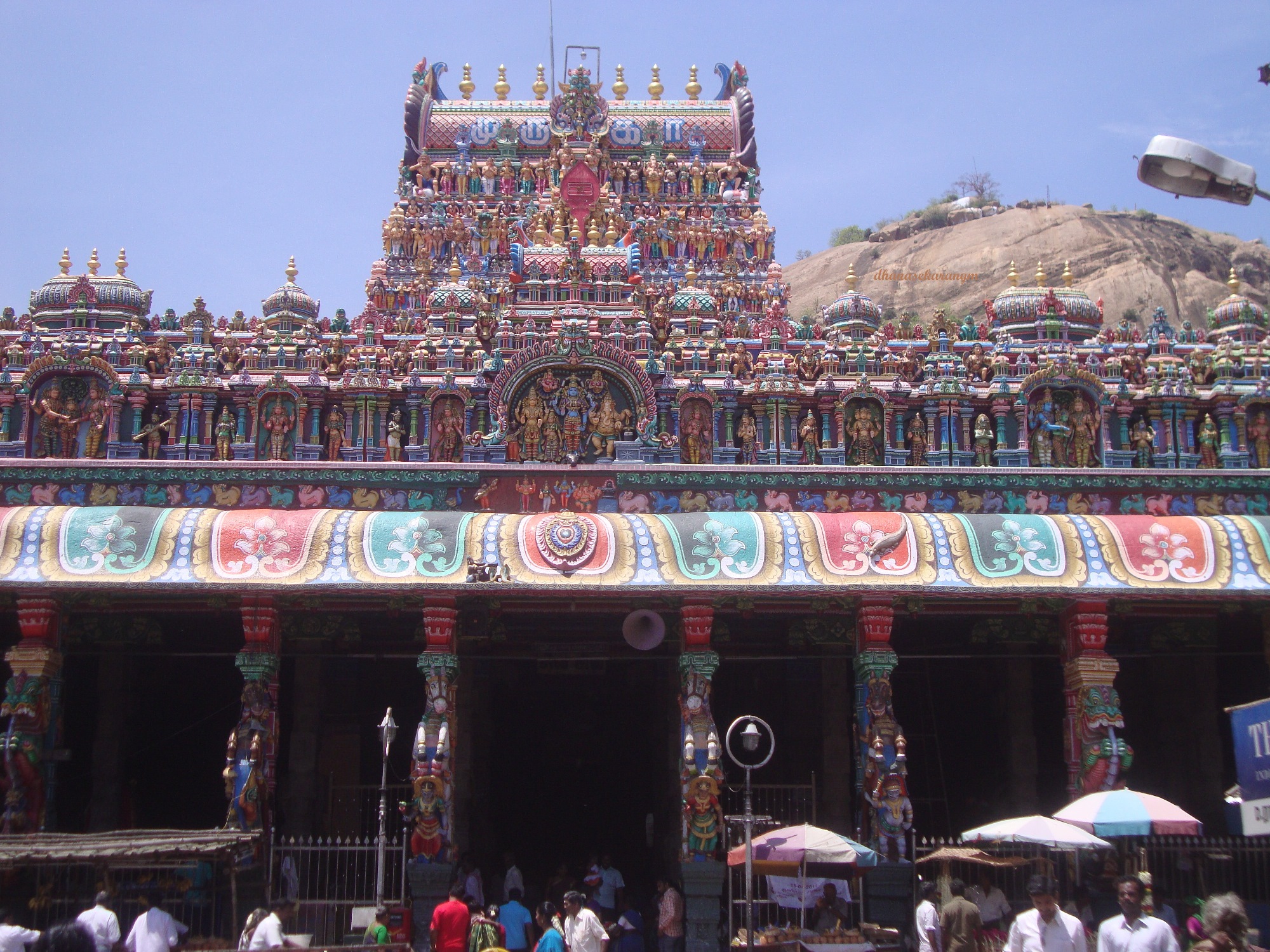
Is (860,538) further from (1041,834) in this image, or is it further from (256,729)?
(256,729)

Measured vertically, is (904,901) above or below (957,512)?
below

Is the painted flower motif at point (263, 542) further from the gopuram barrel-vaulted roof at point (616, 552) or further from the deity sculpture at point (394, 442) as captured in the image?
the deity sculpture at point (394, 442)

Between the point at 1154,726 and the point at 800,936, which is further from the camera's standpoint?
the point at 1154,726

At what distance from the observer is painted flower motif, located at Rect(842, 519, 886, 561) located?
827 inches

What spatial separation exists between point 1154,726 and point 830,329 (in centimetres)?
911

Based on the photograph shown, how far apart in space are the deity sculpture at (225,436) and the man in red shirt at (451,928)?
33.4ft

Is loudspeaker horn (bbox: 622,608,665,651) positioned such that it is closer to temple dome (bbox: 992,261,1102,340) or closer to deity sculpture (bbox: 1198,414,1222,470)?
temple dome (bbox: 992,261,1102,340)

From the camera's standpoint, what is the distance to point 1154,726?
26.1 metres

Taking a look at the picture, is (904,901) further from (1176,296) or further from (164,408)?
(1176,296)

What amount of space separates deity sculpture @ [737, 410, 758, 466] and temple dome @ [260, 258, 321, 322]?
7849mm

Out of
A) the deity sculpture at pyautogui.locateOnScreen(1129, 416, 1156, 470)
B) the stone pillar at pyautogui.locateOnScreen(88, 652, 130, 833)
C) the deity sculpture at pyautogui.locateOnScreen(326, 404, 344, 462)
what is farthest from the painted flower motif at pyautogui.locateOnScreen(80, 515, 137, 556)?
the deity sculpture at pyautogui.locateOnScreen(1129, 416, 1156, 470)

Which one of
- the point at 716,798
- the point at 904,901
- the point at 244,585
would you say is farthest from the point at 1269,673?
the point at 244,585

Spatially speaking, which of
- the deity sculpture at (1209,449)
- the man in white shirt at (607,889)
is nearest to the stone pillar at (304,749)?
the man in white shirt at (607,889)

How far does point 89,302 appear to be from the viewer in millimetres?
25953
